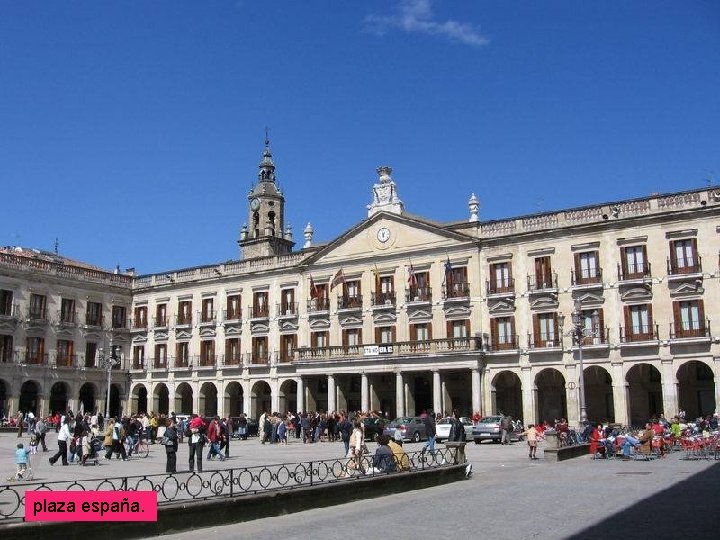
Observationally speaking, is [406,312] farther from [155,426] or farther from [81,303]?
[81,303]

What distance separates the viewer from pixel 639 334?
139 ft

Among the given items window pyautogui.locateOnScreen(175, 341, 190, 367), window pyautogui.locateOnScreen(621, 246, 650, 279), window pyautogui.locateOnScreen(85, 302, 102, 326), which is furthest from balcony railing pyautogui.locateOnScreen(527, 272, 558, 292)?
window pyautogui.locateOnScreen(85, 302, 102, 326)

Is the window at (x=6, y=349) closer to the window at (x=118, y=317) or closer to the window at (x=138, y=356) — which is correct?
the window at (x=118, y=317)

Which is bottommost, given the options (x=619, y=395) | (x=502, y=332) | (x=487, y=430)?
(x=487, y=430)

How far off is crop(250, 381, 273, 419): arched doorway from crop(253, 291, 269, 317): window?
5.11m

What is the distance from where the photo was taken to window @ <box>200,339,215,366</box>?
59.4 meters

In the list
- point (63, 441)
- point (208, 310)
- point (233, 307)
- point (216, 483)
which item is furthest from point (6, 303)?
point (216, 483)

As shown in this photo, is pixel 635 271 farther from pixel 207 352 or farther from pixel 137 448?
pixel 207 352

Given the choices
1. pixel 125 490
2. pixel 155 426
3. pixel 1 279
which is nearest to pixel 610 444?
pixel 125 490

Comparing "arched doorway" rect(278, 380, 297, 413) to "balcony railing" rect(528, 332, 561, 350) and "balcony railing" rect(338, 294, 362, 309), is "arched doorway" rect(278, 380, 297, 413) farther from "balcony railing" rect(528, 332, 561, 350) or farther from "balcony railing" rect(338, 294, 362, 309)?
"balcony railing" rect(528, 332, 561, 350)

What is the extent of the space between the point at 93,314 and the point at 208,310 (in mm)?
9437

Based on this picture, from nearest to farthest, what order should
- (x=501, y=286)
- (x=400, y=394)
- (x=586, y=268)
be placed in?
(x=586, y=268) < (x=501, y=286) < (x=400, y=394)

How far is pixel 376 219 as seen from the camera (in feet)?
172

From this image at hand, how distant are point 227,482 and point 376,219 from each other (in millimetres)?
38312
